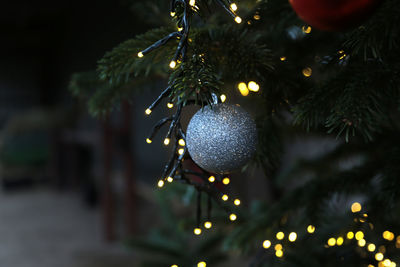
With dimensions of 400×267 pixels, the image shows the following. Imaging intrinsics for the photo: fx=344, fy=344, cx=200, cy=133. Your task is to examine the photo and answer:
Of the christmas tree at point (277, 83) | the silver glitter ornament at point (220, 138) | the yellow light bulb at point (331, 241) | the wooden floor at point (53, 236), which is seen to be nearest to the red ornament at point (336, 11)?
the christmas tree at point (277, 83)

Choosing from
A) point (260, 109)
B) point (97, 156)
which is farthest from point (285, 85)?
point (97, 156)

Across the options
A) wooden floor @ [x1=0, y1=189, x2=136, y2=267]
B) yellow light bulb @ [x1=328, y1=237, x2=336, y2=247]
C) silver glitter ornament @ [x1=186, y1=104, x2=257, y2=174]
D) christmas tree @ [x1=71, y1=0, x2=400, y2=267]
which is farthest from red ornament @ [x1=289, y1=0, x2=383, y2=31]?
wooden floor @ [x1=0, y1=189, x2=136, y2=267]

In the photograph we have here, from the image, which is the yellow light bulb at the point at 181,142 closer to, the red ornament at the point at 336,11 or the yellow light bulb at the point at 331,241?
the red ornament at the point at 336,11

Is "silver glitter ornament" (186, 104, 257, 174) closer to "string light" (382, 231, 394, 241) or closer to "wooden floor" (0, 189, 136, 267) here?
"string light" (382, 231, 394, 241)

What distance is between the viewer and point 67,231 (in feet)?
7.69

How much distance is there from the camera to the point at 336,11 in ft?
0.79

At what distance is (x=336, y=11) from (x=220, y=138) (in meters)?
0.13

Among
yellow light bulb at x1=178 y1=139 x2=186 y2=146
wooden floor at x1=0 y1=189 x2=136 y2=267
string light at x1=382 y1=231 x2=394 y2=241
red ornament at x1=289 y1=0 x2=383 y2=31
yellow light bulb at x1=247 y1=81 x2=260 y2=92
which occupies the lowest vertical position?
string light at x1=382 y1=231 x2=394 y2=241

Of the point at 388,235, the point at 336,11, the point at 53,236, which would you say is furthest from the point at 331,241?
the point at 53,236

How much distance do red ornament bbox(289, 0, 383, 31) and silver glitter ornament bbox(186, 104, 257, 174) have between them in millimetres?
101

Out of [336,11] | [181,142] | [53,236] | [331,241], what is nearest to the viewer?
[336,11]

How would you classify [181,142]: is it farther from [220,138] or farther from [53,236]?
[53,236]

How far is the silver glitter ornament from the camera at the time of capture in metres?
0.30

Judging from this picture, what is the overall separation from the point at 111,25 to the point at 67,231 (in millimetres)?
1719
